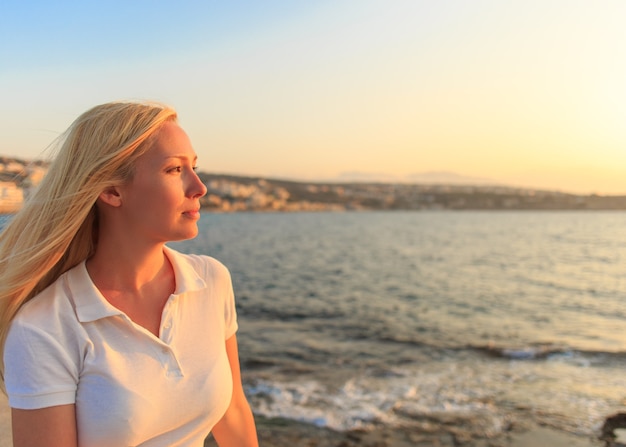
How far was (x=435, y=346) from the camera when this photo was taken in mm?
11719

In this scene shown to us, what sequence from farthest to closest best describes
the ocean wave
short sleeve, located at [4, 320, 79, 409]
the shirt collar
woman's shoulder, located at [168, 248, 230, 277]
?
the ocean wave, woman's shoulder, located at [168, 248, 230, 277], the shirt collar, short sleeve, located at [4, 320, 79, 409]

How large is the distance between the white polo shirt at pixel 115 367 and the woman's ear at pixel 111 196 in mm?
255

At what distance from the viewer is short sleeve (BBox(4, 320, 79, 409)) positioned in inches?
60.7

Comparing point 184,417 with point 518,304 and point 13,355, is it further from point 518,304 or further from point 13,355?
point 518,304

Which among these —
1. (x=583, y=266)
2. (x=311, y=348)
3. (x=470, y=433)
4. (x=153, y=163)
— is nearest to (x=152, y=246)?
(x=153, y=163)

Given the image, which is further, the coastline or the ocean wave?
the ocean wave

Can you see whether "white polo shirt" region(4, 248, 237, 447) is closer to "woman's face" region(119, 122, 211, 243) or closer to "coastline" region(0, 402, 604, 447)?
"woman's face" region(119, 122, 211, 243)

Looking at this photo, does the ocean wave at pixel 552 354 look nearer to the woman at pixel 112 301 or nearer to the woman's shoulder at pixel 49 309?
the woman at pixel 112 301

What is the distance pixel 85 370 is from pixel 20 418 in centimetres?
21

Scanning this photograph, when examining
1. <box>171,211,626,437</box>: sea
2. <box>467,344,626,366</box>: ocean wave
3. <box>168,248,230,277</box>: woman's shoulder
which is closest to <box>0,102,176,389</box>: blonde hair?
<box>168,248,230,277</box>: woman's shoulder

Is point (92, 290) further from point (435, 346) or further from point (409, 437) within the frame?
point (435, 346)

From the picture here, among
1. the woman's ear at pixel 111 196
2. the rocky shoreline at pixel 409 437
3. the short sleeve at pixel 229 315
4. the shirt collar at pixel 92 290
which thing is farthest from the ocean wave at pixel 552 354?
the woman's ear at pixel 111 196

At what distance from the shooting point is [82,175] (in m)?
1.75

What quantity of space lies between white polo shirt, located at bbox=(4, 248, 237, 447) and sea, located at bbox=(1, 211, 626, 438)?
5.39 metres
